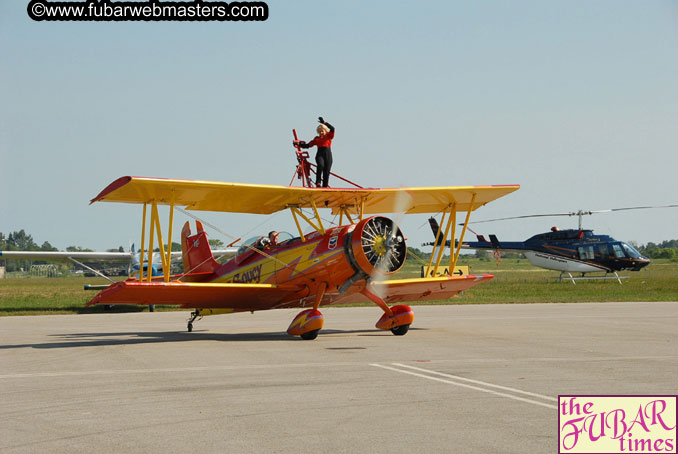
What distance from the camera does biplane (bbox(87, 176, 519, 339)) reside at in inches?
554

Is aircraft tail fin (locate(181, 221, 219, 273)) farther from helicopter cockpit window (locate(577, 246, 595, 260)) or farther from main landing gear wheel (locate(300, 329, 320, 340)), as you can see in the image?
helicopter cockpit window (locate(577, 246, 595, 260))

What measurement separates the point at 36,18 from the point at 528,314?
1543 cm

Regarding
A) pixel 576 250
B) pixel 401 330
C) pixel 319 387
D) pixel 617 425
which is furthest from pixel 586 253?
pixel 617 425

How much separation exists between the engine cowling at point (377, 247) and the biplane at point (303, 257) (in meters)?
0.02

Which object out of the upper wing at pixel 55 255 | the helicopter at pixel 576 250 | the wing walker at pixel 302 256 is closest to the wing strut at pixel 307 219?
the wing walker at pixel 302 256

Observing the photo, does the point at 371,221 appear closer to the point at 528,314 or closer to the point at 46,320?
the point at 528,314

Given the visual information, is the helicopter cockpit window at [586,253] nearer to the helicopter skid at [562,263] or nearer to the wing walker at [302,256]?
the helicopter skid at [562,263]

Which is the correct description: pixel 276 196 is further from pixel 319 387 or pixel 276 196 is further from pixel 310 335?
pixel 319 387

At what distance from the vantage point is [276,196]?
51.5 feet

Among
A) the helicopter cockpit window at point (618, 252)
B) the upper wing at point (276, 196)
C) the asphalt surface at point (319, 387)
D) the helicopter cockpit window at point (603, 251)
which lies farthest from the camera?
the helicopter cockpit window at point (603, 251)

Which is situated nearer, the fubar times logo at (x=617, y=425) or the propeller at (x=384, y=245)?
the fubar times logo at (x=617, y=425)

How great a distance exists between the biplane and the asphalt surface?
→ 2.87ft

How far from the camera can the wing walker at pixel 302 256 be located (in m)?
14.1

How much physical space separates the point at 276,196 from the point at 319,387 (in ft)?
26.1
